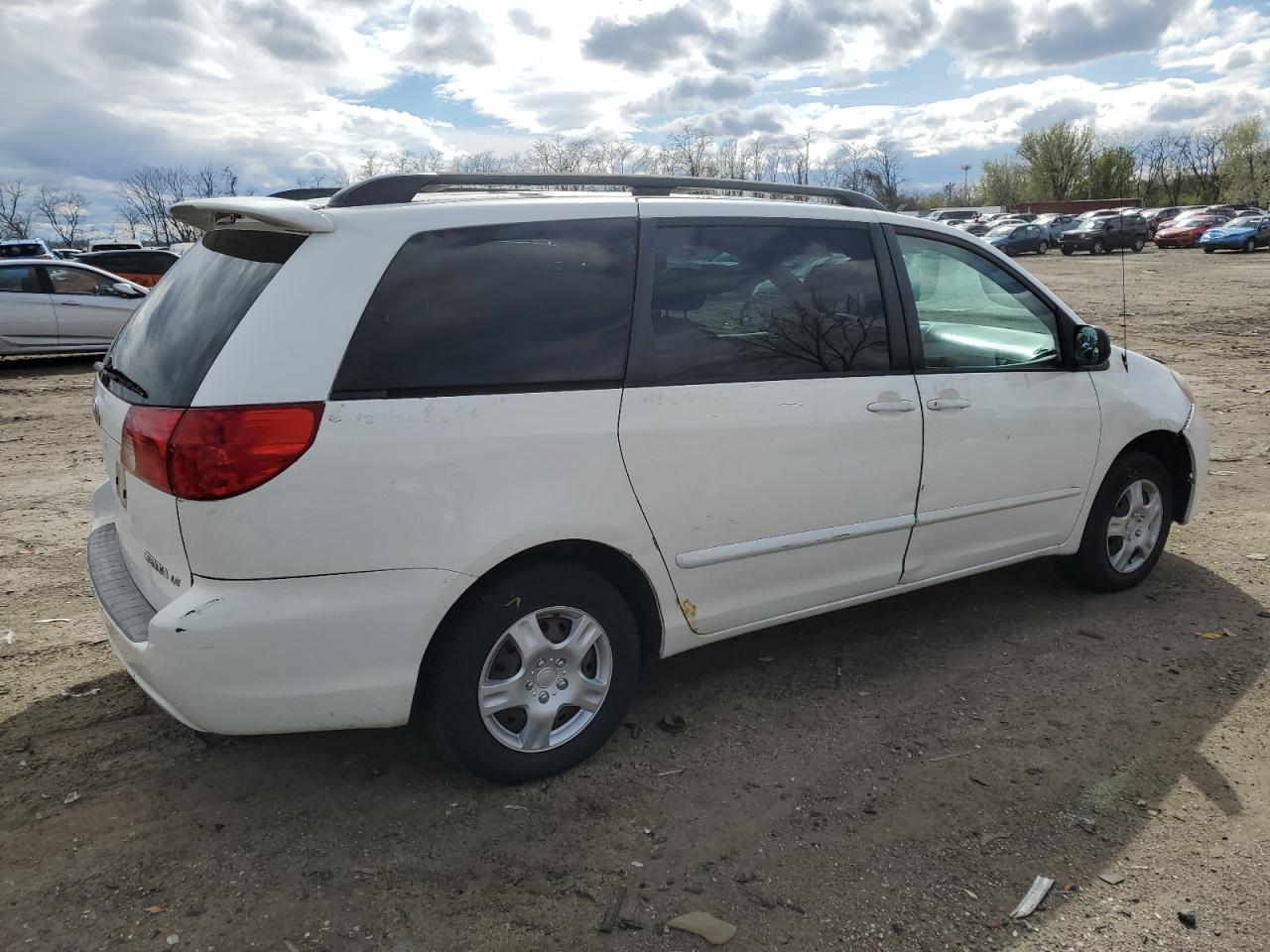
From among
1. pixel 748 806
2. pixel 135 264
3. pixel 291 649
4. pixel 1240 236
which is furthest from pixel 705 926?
pixel 1240 236

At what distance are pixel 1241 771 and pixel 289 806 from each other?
309 cm

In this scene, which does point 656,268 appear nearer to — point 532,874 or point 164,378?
point 164,378

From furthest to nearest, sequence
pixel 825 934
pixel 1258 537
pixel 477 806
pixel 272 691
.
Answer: pixel 1258 537, pixel 477 806, pixel 272 691, pixel 825 934

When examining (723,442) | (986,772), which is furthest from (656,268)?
(986,772)

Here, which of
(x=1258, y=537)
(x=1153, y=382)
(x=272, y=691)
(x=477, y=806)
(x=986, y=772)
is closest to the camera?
(x=272, y=691)

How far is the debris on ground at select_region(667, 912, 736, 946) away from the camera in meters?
2.53

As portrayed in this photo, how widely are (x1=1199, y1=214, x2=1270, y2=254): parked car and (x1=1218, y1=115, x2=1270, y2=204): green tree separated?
56.2 meters

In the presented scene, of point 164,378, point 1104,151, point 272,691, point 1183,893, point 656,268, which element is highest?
point 1104,151

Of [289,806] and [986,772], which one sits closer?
[289,806]

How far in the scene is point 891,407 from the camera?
3691 mm

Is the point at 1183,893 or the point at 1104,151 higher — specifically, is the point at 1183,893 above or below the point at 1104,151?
below

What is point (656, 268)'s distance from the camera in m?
3.28

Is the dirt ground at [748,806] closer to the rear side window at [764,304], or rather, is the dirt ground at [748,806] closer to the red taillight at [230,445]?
the red taillight at [230,445]

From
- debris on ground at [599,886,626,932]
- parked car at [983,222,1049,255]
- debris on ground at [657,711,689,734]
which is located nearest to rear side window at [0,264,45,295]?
debris on ground at [657,711,689,734]
